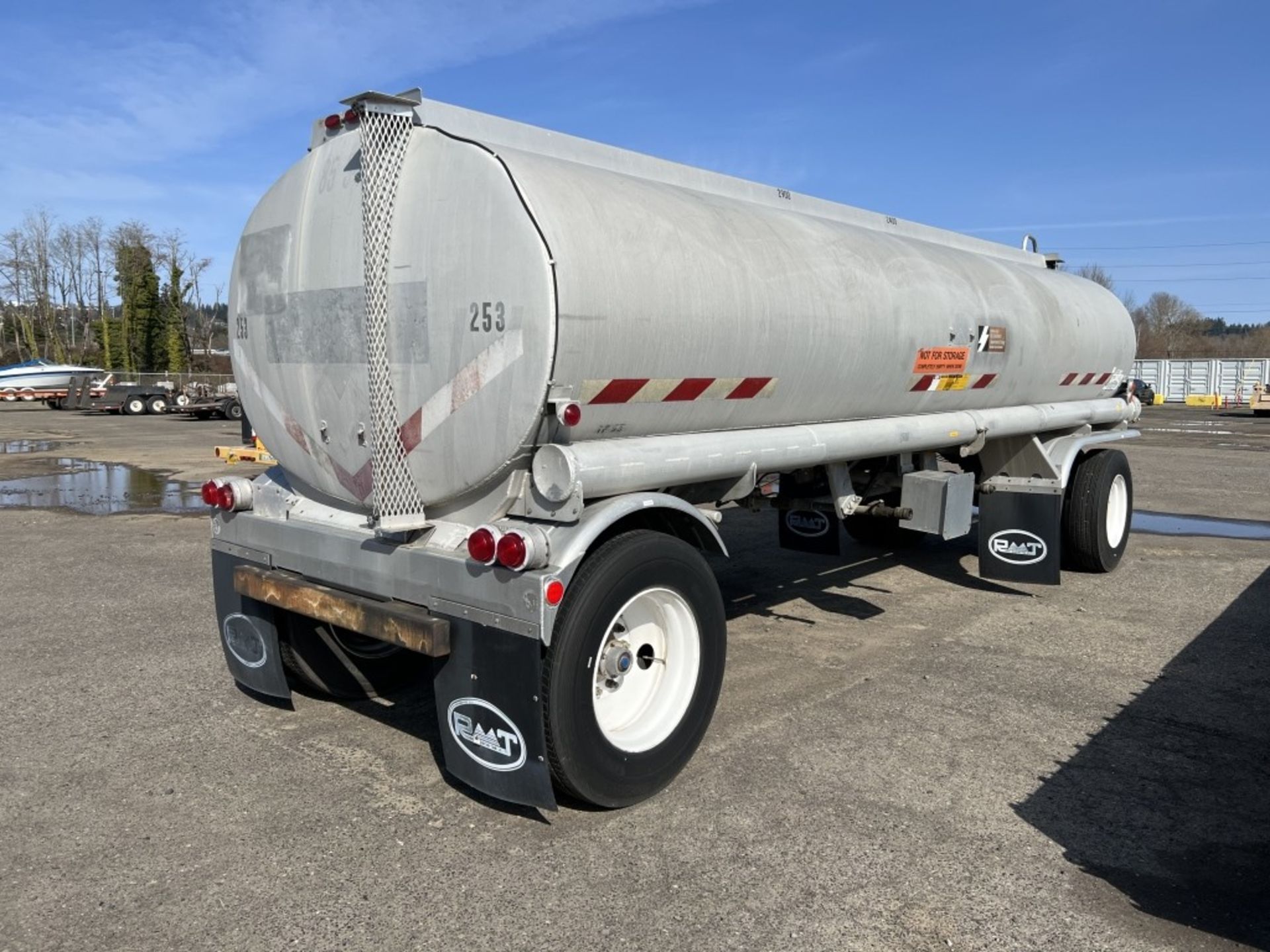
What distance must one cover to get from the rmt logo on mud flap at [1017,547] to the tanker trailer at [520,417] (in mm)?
2506

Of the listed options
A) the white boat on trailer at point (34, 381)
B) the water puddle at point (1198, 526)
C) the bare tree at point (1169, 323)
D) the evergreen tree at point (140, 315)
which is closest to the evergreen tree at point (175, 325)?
the evergreen tree at point (140, 315)

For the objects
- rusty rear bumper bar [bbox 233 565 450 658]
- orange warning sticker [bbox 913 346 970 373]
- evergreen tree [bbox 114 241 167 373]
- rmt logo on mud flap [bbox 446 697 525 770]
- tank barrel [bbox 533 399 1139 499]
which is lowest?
rmt logo on mud flap [bbox 446 697 525 770]

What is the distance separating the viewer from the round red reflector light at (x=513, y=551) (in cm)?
337

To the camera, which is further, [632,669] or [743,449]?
[743,449]

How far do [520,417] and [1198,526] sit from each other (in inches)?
385

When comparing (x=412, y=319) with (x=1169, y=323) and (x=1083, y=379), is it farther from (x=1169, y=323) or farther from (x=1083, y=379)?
(x=1169, y=323)

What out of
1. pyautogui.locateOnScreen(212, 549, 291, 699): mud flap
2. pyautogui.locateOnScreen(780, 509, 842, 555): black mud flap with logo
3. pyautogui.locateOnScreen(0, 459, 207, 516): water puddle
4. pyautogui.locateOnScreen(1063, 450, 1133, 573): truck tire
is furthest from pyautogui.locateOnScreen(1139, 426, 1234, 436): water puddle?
pyautogui.locateOnScreen(212, 549, 291, 699): mud flap

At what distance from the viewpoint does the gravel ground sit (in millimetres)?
3076

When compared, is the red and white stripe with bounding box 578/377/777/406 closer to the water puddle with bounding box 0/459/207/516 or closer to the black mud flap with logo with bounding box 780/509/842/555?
the black mud flap with logo with bounding box 780/509/842/555

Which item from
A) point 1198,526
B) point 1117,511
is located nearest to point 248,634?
point 1117,511

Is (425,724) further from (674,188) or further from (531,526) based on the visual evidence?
(674,188)

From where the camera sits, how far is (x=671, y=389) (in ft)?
13.5

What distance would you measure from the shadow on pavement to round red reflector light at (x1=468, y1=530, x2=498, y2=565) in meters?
2.32

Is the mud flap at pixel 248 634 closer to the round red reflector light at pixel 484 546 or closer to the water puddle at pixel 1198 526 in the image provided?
the round red reflector light at pixel 484 546
